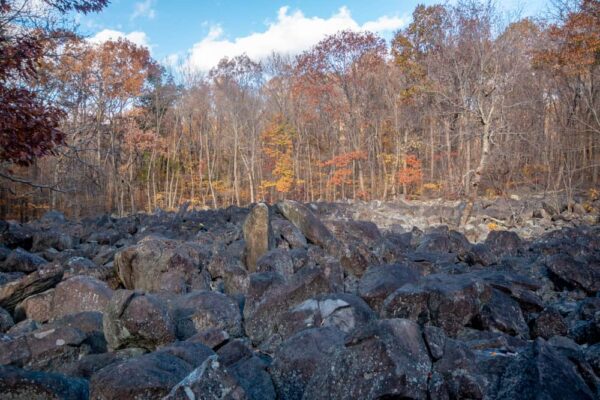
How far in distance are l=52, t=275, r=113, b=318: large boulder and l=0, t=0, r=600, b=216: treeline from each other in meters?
9.26

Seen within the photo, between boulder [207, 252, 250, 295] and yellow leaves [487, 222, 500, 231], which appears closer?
boulder [207, 252, 250, 295]

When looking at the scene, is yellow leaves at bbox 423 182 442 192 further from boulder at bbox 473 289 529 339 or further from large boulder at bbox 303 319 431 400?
large boulder at bbox 303 319 431 400

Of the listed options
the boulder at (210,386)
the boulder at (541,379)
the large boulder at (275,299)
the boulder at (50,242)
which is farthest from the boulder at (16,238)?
the boulder at (541,379)

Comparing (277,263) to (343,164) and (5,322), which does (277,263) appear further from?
(343,164)

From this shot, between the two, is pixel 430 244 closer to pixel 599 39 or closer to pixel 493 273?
pixel 493 273

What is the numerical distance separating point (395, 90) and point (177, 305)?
2618 centimetres

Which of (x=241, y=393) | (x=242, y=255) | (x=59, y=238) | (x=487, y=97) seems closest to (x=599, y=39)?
(x=487, y=97)

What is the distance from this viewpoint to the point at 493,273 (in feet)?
14.6

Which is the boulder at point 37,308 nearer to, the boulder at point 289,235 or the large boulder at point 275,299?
the large boulder at point 275,299

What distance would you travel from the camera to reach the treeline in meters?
15.0

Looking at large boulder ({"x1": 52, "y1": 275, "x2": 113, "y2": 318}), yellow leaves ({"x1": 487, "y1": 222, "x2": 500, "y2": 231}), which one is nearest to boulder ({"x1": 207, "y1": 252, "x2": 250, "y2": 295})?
large boulder ({"x1": 52, "y1": 275, "x2": 113, "y2": 318})

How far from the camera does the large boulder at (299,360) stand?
2.53 meters

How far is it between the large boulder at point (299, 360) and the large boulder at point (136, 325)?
1.17 meters

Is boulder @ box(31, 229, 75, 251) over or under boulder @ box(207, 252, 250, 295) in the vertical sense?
over
